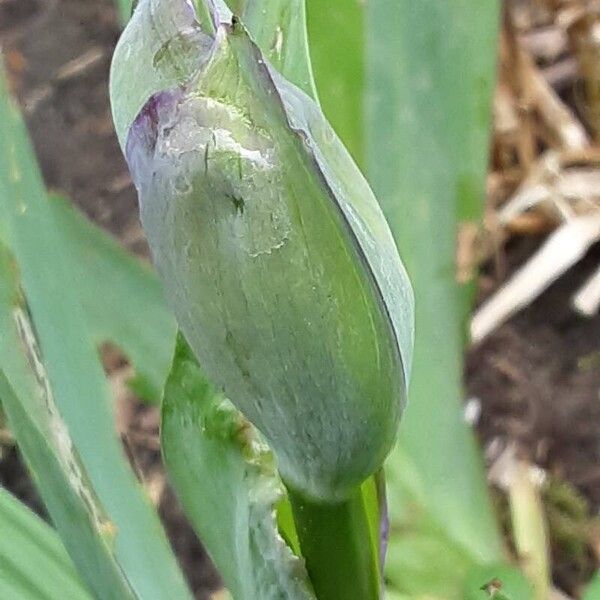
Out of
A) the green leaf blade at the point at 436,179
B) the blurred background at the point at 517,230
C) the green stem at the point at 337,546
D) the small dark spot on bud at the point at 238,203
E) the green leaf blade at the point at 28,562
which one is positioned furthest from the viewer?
the blurred background at the point at 517,230

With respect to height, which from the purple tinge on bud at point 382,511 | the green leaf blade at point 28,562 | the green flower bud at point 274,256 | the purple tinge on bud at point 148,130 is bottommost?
the green leaf blade at point 28,562

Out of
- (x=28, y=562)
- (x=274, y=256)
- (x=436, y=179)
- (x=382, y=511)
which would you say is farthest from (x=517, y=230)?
(x=274, y=256)

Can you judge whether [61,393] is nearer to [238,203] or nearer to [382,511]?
[382,511]

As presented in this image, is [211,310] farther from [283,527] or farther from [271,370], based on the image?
[283,527]

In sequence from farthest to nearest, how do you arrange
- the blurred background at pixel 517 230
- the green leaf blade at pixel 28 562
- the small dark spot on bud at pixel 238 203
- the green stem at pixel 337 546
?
the blurred background at pixel 517 230 → the green leaf blade at pixel 28 562 → the green stem at pixel 337 546 → the small dark spot on bud at pixel 238 203

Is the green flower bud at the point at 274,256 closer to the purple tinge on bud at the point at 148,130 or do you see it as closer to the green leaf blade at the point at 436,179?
the purple tinge on bud at the point at 148,130

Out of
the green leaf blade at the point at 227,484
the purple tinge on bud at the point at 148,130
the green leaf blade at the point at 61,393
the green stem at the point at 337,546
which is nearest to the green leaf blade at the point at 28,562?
the green leaf blade at the point at 61,393
